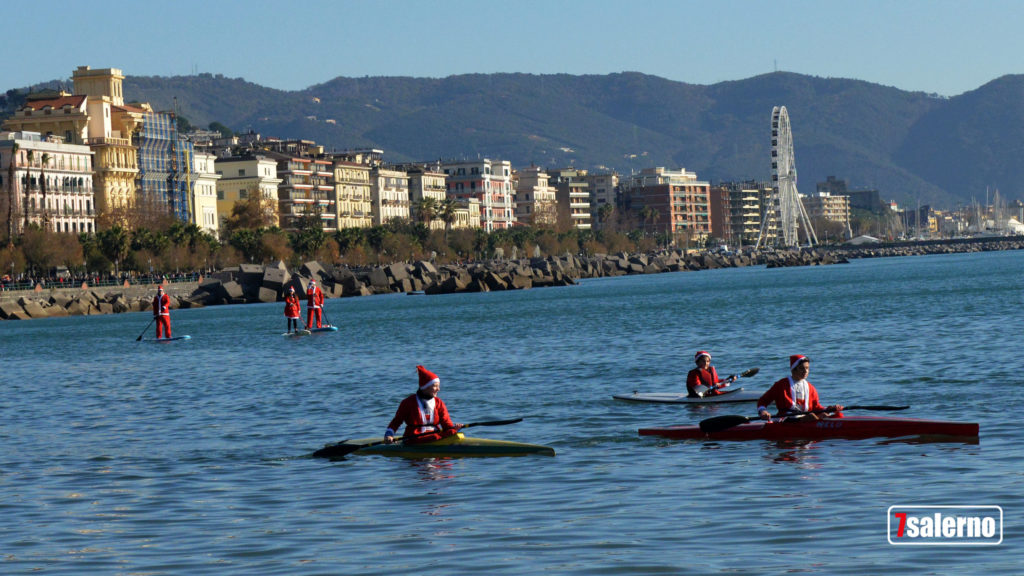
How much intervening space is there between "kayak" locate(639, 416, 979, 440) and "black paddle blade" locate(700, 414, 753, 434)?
142 mm

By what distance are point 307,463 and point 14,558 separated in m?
7.01

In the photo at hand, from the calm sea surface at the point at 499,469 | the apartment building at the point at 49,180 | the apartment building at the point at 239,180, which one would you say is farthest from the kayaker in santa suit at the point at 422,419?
the apartment building at the point at 239,180

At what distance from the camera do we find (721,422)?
901 inches

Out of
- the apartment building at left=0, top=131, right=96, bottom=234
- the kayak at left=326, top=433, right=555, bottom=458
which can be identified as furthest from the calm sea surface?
the apartment building at left=0, top=131, right=96, bottom=234

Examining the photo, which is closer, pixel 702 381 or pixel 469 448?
pixel 469 448

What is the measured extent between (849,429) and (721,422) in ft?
6.34

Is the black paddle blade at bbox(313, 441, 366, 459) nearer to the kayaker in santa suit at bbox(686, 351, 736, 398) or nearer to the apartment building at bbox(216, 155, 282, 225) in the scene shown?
the kayaker in santa suit at bbox(686, 351, 736, 398)

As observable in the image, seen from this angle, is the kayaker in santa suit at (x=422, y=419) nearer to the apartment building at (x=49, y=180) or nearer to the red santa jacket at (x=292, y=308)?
the red santa jacket at (x=292, y=308)

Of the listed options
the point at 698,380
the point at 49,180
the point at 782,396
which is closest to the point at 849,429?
the point at 782,396

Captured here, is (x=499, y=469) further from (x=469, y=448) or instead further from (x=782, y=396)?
(x=782, y=396)

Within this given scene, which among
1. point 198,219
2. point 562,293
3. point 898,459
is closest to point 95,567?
point 898,459

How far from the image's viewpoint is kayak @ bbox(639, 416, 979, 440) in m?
22.0

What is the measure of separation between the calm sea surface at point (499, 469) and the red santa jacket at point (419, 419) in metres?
0.48

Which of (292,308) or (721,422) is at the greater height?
(292,308)
